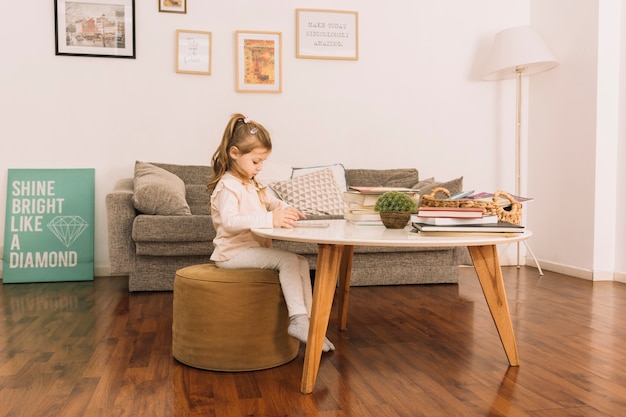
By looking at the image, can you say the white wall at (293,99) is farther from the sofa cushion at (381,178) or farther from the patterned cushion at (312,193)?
the patterned cushion at (312,193)

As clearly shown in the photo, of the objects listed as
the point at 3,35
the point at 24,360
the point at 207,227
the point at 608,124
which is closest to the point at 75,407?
the point at 24,360

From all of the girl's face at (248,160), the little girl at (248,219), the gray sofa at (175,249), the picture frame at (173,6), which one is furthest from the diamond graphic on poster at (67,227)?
the girl's face at (248,160)

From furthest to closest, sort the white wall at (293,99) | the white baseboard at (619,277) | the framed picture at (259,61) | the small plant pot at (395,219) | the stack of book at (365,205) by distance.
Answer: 1. the framed picture at (259,61)
2. the white wall at (293,99)
3. the white baseboard at (619,277)
4. the stack of book at (365,205)
5. the small plant pot at (395,219)

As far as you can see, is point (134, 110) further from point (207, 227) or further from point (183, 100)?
Answer: point (207, 227)

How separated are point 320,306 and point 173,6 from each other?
299 centimetres

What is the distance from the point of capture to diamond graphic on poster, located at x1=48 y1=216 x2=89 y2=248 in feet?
13.0

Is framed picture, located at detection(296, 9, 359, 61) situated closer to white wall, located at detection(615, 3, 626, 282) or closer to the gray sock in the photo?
white wall, located at detection(615, 3, 626, 282)

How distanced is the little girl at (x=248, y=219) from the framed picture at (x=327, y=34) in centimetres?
227

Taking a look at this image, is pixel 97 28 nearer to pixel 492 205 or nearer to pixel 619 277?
pixel 492 205

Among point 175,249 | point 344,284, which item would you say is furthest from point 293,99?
point 344,284

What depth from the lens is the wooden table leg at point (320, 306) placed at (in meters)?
1.80

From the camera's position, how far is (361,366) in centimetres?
205

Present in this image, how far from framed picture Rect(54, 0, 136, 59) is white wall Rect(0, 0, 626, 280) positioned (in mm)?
54

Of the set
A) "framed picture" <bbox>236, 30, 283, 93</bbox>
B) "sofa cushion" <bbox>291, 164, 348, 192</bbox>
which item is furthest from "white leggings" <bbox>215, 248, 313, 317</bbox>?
"framed picture" <bbox>236, 30, 283, 93</bbox>
